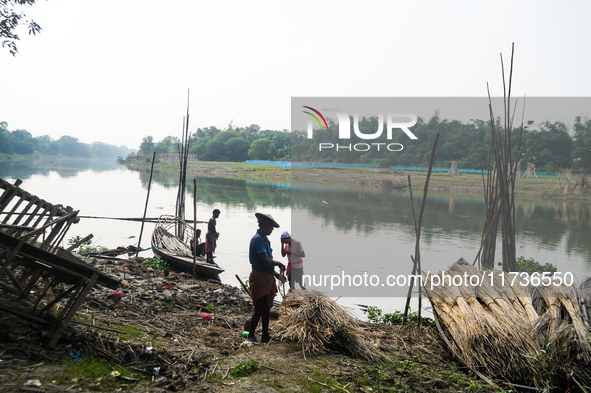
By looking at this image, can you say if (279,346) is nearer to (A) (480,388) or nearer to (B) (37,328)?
(A) (480,388)

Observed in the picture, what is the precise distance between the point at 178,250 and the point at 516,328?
22.7 ft

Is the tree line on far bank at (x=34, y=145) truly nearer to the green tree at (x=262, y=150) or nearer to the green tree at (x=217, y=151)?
the green tree at (x=217, y=151)

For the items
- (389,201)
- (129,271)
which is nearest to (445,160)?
(389,201)

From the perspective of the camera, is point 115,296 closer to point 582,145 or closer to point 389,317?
point 389,317

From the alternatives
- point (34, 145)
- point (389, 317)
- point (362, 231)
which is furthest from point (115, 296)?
point (34, 145)

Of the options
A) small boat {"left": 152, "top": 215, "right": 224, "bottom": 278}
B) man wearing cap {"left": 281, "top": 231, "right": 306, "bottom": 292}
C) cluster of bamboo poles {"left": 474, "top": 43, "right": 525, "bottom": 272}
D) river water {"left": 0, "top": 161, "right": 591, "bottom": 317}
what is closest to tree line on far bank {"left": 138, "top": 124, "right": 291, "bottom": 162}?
river water {"left": 0, "top": 161, "right": 591, "bottom": 317}

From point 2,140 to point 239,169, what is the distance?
48.6 m

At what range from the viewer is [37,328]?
3.00m

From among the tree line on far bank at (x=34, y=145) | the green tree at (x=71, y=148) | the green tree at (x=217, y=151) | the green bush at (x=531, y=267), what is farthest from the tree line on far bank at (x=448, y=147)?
the green tree at (x=71, y=148)

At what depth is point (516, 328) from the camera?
12.3 feet

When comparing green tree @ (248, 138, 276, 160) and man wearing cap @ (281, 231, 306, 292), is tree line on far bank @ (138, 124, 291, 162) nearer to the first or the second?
green tree @ (248, 138, 276, 160)

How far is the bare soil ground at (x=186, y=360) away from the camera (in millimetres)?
2574

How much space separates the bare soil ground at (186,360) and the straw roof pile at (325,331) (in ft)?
0.23

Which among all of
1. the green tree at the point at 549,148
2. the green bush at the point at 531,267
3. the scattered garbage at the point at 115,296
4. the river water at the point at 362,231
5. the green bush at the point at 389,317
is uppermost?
the green tree at the point at 549,148
